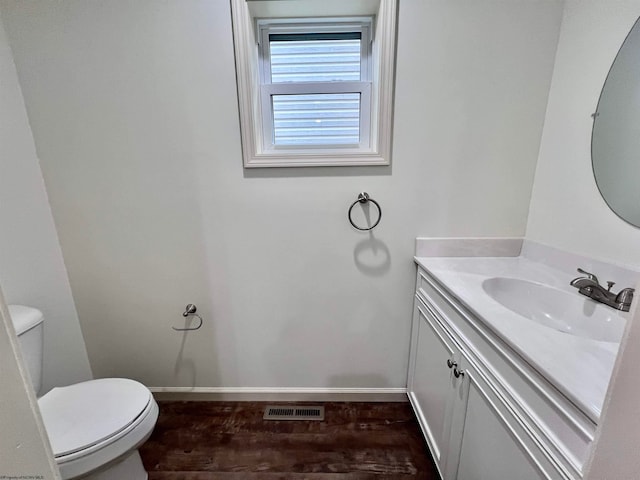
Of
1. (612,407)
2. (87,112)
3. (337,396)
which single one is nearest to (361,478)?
(337,396)

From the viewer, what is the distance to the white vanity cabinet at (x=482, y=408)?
54 cm

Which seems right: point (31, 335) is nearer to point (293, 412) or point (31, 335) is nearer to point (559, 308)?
point (293, 412)

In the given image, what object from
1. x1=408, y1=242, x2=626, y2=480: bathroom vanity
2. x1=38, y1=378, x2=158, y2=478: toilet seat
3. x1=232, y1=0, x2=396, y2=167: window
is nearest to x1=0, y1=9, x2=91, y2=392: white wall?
x1=38, y1=378, x2=158, y2=478: toilet seat

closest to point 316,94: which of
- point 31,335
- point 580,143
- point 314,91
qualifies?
point 314,91

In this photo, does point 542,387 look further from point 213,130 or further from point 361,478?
point 213,130

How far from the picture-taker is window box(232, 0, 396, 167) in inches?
46.5

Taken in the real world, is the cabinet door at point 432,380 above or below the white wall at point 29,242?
below

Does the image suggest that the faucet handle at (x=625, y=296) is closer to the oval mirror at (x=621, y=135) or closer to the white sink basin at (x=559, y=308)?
the white sink basin at (x=559, y=308)

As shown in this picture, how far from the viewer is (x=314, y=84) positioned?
1272 millimetres

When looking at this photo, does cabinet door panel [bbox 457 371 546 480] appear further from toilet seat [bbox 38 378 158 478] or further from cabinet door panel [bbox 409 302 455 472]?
toilet seat [bbox 38 378 158 478]

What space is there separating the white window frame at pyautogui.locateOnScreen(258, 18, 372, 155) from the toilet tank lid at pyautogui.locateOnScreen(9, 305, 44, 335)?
1203mm

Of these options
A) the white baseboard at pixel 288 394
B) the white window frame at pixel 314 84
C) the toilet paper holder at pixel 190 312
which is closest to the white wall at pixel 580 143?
the white window frame at pixel 314 84

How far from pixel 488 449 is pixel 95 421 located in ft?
4.32

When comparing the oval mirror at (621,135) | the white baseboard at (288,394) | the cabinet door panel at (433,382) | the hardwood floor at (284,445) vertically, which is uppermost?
the oval mirror at (621,135)
